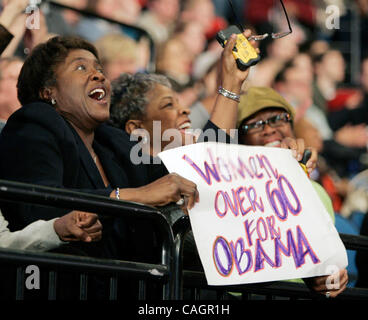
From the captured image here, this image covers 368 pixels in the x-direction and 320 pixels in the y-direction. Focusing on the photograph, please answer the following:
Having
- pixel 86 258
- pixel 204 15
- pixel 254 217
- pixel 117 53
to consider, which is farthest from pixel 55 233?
pixel 204 15

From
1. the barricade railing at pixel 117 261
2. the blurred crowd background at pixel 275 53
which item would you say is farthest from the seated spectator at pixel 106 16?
the barricade railing at pixel 117 261

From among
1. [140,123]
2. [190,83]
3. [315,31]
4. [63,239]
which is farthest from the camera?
[315,31]

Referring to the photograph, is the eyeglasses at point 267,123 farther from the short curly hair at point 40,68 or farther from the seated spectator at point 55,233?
the seated spectator at point 55,233

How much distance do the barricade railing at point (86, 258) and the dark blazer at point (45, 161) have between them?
22cm

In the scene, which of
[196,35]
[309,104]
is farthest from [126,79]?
[309,104]

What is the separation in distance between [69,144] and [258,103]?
1.35 meters

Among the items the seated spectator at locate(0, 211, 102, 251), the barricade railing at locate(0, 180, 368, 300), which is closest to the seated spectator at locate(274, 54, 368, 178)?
the barricade railing at locate(0, 180, 368, 300)

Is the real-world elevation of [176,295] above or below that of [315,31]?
below

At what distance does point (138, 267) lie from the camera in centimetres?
239

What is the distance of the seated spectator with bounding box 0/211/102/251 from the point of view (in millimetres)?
2334

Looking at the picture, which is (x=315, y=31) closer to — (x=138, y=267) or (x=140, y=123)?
(x=140, y=123)

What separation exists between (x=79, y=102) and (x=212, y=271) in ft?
3.32

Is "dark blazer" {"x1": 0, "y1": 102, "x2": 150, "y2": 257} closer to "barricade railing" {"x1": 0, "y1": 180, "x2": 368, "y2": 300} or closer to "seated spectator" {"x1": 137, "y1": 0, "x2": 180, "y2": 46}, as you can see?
"barricade railing" {"x1": 0, "y1": 180, "x2": 368, "y2": 300}

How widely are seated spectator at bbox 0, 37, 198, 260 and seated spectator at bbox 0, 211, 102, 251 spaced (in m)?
0.16
